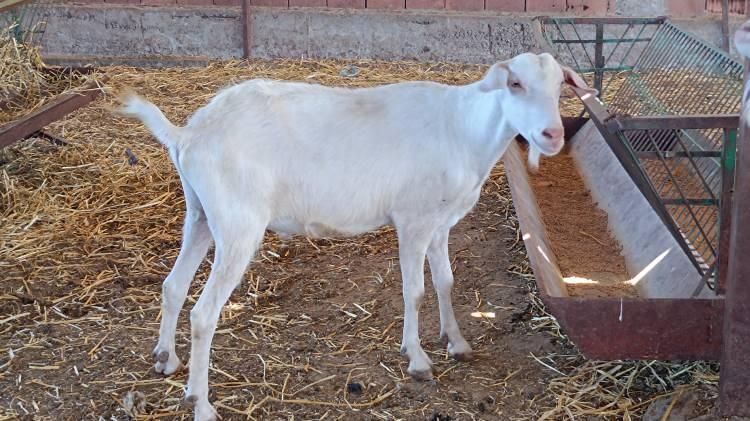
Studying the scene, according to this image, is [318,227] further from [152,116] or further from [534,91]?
[534,91]

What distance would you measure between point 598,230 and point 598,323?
6.87ft

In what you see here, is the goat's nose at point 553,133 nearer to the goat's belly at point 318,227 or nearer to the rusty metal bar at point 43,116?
the goat's belly at point 318,227

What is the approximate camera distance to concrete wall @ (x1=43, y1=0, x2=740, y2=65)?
33.4ft

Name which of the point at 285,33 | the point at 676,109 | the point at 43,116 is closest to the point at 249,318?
the point at 43,116

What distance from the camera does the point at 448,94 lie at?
4.37m

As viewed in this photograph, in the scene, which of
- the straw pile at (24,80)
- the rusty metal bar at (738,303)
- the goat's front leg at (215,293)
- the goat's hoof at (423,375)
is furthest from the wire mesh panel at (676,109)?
the straw pile at (24,80)

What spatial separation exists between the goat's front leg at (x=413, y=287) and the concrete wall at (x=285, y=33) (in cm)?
→ 629

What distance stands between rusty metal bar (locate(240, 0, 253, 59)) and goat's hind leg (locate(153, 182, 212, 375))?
6.20 metres

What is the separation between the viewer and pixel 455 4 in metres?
10.2

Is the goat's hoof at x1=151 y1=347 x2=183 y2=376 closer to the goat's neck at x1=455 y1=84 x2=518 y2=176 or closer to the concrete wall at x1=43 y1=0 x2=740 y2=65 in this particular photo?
the goat's neck at x1=455 y1=84 x2=518 y2=176

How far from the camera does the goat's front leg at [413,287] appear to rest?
13.8 feet

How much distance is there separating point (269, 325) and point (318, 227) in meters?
0.88

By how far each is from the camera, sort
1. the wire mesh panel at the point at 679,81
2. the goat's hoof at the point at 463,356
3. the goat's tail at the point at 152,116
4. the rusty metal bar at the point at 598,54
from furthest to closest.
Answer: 1. the rusty metal bar at the point at 598,54
2. the wire mesh panel at the point at 679,81
3. the goat's hoof at the point at 463,356
4. the goat's tail at the point at 152,116

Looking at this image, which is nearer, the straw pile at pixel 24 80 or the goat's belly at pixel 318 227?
the goat's belly at pixel 318 227
